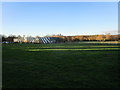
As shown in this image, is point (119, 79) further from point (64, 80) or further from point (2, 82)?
point (2, 82)

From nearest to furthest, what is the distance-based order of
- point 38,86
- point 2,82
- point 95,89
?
point 95,89
point 38,86
point 2,82

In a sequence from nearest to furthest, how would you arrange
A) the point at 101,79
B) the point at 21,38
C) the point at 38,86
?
the point at 38,86 → the point at 101,79 → the point at 21,38

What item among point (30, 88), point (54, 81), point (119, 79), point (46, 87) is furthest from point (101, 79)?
point (30, 88)

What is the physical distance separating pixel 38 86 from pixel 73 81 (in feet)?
2.60

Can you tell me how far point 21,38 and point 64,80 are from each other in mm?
50283

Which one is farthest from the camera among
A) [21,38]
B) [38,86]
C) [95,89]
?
[21,38]

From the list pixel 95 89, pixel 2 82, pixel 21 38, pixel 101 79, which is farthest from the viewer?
pixel 21 38

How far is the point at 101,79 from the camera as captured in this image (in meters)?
3.19

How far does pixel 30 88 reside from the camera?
104 inches

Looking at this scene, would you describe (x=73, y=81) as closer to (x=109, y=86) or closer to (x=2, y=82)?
(x=109, y=86)

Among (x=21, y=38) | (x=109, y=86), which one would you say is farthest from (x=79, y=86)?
(x=21, y=38)

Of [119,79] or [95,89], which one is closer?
[95,89]

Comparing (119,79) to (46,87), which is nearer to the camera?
(46,87)

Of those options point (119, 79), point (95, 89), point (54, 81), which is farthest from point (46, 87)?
point (119, 79)
